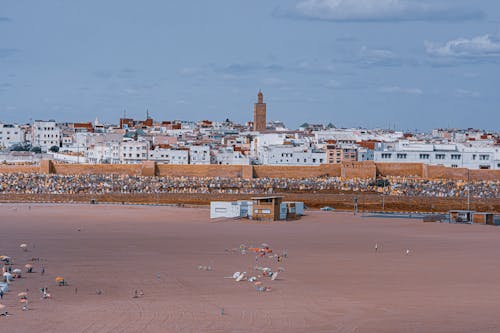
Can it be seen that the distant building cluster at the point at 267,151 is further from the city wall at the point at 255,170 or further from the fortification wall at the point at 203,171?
the fortification wall at the point at 203,171

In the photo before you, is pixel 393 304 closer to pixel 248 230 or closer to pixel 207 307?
pixel 207 307

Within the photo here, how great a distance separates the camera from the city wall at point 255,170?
157 ft

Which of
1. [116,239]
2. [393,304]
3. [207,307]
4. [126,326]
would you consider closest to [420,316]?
[393,304]

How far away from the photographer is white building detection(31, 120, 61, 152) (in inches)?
3204

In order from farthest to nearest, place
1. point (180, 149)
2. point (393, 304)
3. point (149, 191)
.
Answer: point (180, 149) < point (149, 191) < point (393, 304)

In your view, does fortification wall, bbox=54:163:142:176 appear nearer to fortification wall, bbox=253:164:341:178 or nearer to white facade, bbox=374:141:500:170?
fortification wall, bbox=253:164:341:178

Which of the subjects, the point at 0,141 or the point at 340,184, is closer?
the point at 340,184

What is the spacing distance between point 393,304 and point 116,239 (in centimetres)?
1079

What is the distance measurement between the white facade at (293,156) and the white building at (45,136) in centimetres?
3008

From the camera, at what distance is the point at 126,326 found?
13758 millimetres

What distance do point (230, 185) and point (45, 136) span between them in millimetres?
41675

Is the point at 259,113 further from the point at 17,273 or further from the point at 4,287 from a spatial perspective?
the point at 4,287

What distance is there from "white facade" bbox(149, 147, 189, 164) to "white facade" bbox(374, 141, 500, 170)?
12.6m

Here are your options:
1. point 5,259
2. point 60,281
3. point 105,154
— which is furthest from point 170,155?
point 60,281
